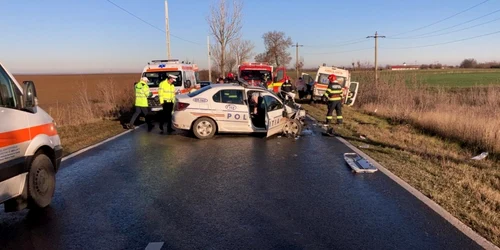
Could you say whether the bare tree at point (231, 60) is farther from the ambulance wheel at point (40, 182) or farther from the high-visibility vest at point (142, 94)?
the ambulance wheel at point (40, 182)

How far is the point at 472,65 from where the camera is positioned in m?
114

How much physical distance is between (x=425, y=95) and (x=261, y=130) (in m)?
12.6

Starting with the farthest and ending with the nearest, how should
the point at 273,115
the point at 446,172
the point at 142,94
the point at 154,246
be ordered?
the point at 142,94 → the point at 273,115 → the point at 446,172 → the point at 154,246

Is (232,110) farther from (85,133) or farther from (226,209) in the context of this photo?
(226,209)

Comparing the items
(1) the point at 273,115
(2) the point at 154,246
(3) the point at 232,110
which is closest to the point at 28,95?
(2) the point at 154,246

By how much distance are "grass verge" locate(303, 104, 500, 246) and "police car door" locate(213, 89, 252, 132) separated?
3081 mm

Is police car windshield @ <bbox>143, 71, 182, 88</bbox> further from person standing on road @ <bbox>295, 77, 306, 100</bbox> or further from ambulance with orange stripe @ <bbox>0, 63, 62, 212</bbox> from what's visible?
person standing on road @ <bbox>295, 77, 306, 100</bbox>

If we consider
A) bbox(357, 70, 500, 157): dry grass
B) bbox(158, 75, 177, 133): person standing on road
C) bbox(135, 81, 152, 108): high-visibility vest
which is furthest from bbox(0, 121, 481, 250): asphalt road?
bbox(357, 70, 500, 157): dry grass

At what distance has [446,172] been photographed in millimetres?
7414

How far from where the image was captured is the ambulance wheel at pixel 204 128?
37.7ft

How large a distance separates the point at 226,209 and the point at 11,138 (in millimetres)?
2695

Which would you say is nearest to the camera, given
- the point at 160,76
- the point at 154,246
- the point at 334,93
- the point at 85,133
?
the point at 154,246

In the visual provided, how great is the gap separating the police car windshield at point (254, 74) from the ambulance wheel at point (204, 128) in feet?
40.1

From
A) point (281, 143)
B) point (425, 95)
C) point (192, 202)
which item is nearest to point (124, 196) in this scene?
point (192, 202)
